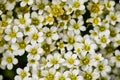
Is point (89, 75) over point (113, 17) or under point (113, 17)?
under

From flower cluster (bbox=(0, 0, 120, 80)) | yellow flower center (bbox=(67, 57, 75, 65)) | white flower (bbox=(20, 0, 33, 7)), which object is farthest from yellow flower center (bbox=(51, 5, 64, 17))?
yellow flower center (bbox=(67, 57, 75, 65))

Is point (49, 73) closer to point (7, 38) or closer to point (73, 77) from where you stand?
point (73, 77)

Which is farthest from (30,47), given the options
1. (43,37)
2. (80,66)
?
(80,66)

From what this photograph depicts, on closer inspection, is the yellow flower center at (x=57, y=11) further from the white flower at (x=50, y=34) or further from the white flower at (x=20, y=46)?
the white flower at (x=20, y=46)

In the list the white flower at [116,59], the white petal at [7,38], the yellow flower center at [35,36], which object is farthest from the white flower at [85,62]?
the white petal at [7,38]

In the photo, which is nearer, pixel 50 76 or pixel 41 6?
pixel 50 76

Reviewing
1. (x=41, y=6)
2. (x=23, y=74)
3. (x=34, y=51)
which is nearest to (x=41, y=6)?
(x=41, y=6)
